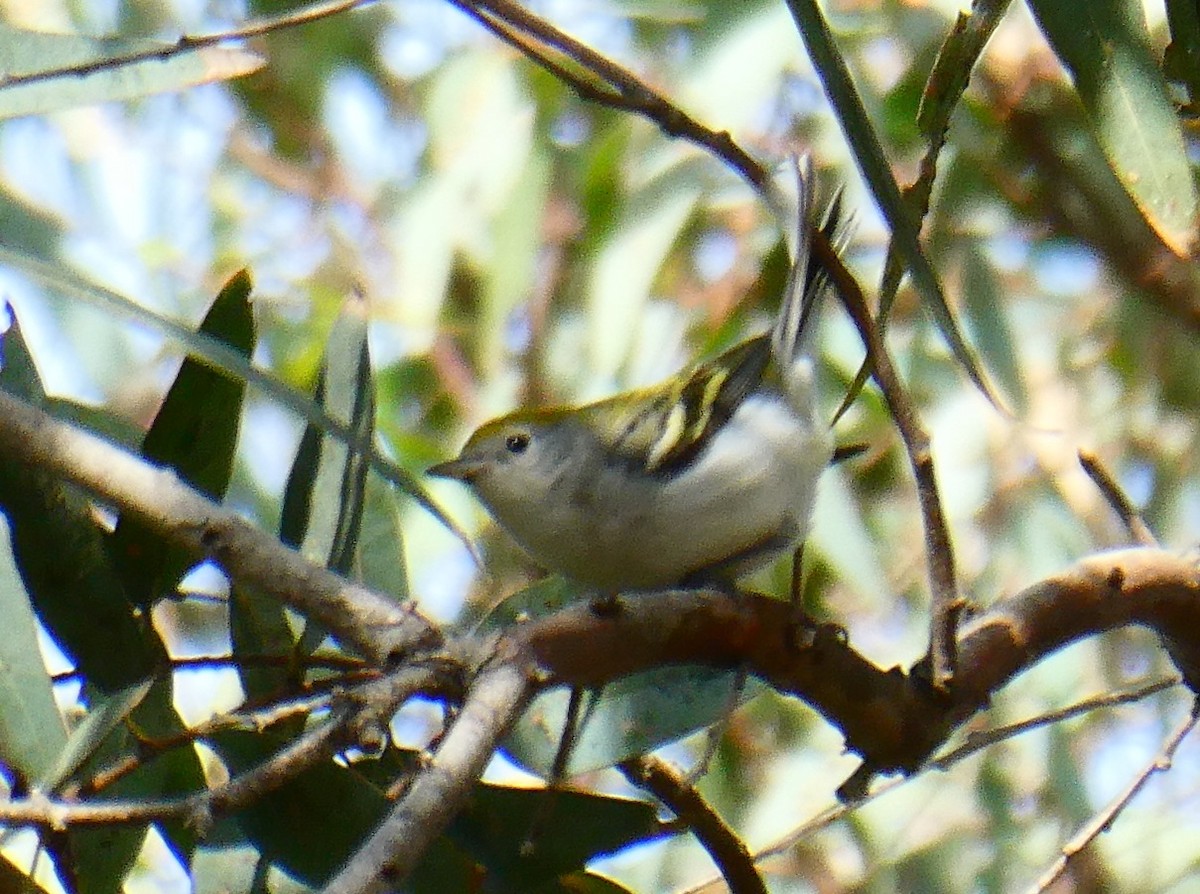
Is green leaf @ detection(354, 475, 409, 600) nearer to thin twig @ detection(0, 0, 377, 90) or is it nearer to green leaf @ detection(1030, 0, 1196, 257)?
thin twig @ detection(0, 0, 377, 90)

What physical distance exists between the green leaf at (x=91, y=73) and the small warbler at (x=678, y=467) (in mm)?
807

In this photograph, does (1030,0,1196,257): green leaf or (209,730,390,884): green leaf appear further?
(209,730,390,884): green leaf

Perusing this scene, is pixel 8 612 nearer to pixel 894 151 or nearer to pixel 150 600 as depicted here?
pixel 150 600

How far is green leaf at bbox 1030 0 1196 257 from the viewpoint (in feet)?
4.34

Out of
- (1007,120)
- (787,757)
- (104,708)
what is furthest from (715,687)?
(1007,120)

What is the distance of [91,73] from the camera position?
158cm

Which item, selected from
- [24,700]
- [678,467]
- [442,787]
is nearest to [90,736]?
[24,700]

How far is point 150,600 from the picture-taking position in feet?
5.55

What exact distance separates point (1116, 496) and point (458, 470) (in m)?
1.24

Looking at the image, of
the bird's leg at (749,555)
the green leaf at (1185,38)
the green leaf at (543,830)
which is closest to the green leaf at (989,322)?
the bird's leg at (749,555)

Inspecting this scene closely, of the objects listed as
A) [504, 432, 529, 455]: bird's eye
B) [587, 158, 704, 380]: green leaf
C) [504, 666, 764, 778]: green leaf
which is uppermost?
[587, 158, 704, 380]: green leaf

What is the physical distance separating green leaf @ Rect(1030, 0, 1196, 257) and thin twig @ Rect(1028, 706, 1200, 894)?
753mm

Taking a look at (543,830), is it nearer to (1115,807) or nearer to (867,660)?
(867,660)

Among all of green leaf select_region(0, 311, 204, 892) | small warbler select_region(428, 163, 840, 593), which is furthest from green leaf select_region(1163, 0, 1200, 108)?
green leaf select_region(0, 311, 204, 892)
